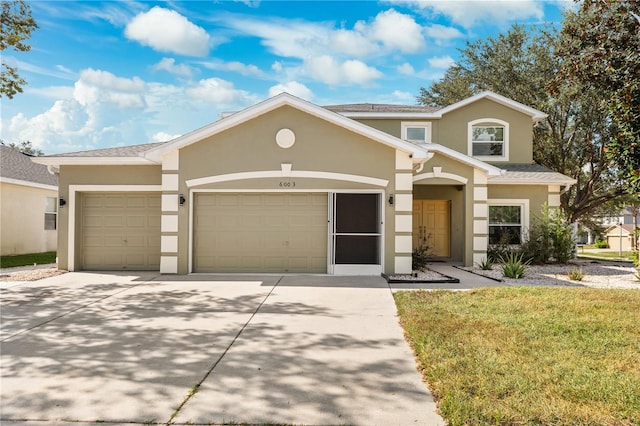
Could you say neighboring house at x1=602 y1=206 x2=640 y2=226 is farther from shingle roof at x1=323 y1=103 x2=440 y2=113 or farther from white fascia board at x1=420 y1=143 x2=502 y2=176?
white fascia board at x1=420 y1=143 x2=502 y2=176

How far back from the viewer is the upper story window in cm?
1822

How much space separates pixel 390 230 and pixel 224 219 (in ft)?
14.9

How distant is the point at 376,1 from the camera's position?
13602mm

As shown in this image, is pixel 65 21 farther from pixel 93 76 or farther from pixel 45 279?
pixel 45 279

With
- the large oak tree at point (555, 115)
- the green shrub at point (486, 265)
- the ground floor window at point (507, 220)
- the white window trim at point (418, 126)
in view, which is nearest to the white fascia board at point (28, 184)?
the white window trim at point (418, 126)

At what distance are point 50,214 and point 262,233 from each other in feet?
40.9

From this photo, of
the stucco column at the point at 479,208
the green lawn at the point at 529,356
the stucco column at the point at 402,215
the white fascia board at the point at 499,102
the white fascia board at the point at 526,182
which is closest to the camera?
the green lawn at the point at 529,356

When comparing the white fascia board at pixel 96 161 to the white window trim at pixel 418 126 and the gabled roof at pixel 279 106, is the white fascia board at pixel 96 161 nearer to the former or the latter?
the gabled roof at pixel 279 106

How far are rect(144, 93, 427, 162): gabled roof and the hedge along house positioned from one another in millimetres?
27

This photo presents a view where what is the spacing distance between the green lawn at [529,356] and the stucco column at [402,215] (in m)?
2.86

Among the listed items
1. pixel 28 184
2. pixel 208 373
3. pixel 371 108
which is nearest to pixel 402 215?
pixel 208 373

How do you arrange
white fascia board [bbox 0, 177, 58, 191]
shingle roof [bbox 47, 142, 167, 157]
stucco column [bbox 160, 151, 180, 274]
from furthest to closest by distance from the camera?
white fascia board [bbox 0, 177, 58, 191], shingle roof [bbox 47, 142, 167, 157], stucco column [bbox 160, 151, 180, 274]

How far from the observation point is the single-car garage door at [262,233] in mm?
11477

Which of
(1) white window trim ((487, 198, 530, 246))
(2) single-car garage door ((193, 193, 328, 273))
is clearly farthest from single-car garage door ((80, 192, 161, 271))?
(1) white window trim ((487, 198, 530, 246))
